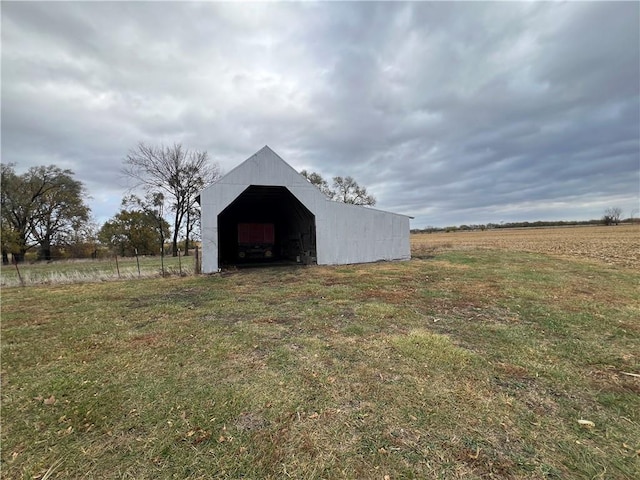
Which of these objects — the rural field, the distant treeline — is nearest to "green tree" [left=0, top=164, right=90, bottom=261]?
the rural field

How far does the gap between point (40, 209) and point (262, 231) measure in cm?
2337

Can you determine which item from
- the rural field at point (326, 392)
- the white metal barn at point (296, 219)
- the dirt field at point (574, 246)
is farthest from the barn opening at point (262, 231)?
the rural field at point (326, 392)

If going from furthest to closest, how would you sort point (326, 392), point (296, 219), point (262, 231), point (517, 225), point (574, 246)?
point (517, 225)
point (574, 246)
point (262, 231)
point (296, 219)
point (326, 392)

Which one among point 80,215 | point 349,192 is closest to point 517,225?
point 349,192

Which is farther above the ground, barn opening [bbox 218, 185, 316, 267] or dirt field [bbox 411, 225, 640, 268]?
barn opening [bbox 218, 185, 316, 267]

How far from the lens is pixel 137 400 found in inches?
115

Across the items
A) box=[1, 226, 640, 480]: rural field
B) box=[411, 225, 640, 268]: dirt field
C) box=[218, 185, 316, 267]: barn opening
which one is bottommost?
box=[1, 226, 640, 480]: rural field

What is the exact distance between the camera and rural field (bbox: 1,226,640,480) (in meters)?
2.14

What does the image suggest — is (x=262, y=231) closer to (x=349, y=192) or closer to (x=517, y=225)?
(x=349, y=192)

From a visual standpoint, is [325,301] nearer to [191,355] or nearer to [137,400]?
[191,355]

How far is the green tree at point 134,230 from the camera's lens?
27750 millimetres

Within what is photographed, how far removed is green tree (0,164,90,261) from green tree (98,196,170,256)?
320cm

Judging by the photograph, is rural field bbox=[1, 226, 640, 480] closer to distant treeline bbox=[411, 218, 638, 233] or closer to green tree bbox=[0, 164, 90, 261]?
green tree bbox=[0, 164, 90, 261]

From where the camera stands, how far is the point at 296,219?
16562 millimetres
